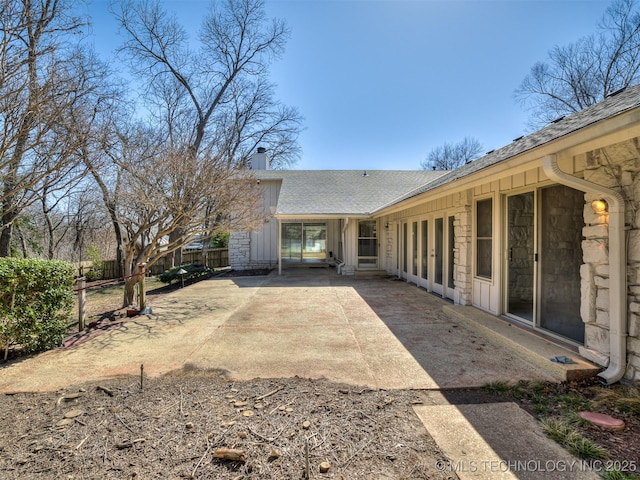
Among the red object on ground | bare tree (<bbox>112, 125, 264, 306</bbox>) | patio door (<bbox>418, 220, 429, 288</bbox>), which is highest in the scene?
bare tree (<bbox>112, 125, 264, 306</bbox>)

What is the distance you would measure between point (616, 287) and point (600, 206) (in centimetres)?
84

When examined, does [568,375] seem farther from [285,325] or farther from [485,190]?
[285,325]

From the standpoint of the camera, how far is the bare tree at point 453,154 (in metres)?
30.0

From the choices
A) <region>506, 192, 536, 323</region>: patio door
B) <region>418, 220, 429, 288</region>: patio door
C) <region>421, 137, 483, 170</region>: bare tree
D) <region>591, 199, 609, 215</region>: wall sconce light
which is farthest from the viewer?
<region>421, 137, 483, 170</region>: bare tree

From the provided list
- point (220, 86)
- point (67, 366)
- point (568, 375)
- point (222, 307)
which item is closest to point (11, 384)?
point (67, 366)

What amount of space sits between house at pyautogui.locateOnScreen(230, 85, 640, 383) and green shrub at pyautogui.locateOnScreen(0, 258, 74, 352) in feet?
19.5

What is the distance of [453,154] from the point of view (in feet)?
102

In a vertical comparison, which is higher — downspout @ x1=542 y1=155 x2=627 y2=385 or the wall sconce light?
the wall sconce light

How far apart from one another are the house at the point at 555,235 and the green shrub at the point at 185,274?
709 cm

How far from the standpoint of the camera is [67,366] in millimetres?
3846

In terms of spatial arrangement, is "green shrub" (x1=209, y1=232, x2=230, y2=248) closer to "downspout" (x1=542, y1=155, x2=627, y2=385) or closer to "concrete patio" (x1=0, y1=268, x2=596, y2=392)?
"concrete patio" (x1=0, y1=268, x2=596, y2=392)

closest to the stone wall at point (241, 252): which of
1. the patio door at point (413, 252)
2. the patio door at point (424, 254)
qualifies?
the patio door at point (413, 252)

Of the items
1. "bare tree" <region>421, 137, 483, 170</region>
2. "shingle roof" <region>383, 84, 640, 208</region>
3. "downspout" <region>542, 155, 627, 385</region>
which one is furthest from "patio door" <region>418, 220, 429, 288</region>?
"bare tree" <region>421, 137, 483, 170</region>

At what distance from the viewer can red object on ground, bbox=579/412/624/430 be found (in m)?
2.47
